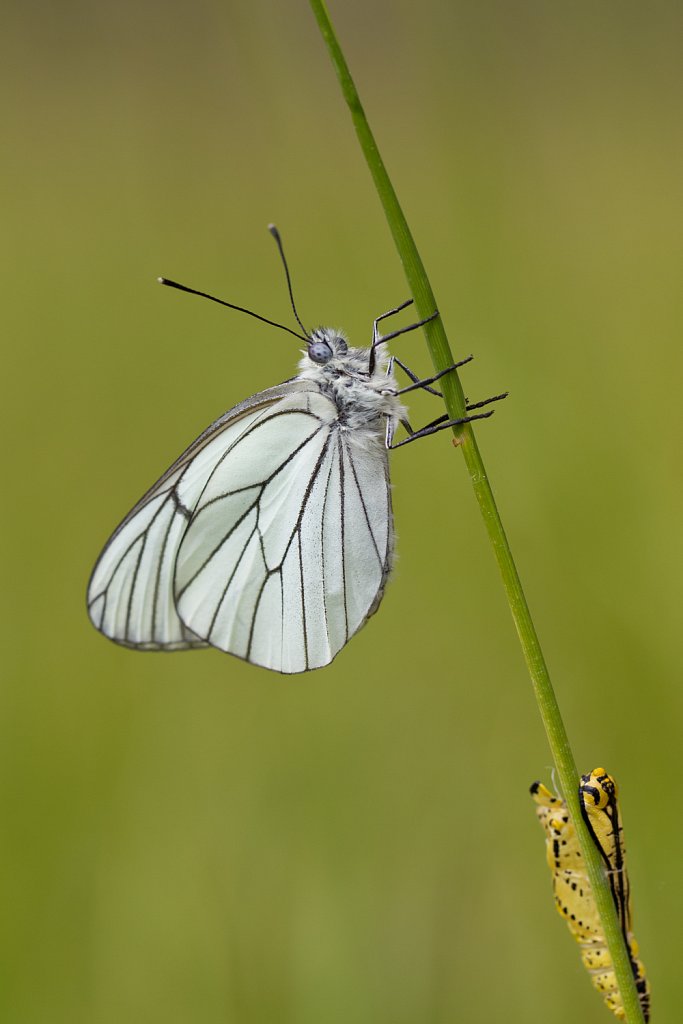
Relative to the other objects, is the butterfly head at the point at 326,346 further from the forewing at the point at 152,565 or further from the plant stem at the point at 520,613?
the plant stem at the point at 520,613

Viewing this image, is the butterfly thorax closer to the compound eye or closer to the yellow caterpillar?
the compound eye

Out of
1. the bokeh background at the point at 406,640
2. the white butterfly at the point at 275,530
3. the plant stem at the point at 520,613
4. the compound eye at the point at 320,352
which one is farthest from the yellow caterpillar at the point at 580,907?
the compound eye at the point at 320,352

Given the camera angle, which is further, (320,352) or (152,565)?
(152,565)

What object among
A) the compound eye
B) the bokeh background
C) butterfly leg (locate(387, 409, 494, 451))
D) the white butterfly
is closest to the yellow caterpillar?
butterfly leg (locate(387, 409, 494, 451))

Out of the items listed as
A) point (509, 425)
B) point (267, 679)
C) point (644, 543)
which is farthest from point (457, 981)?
point (509, 425)

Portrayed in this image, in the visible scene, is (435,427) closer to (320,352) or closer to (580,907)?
(320,352)

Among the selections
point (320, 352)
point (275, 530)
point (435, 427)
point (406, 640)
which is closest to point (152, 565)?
point (275, 530)
